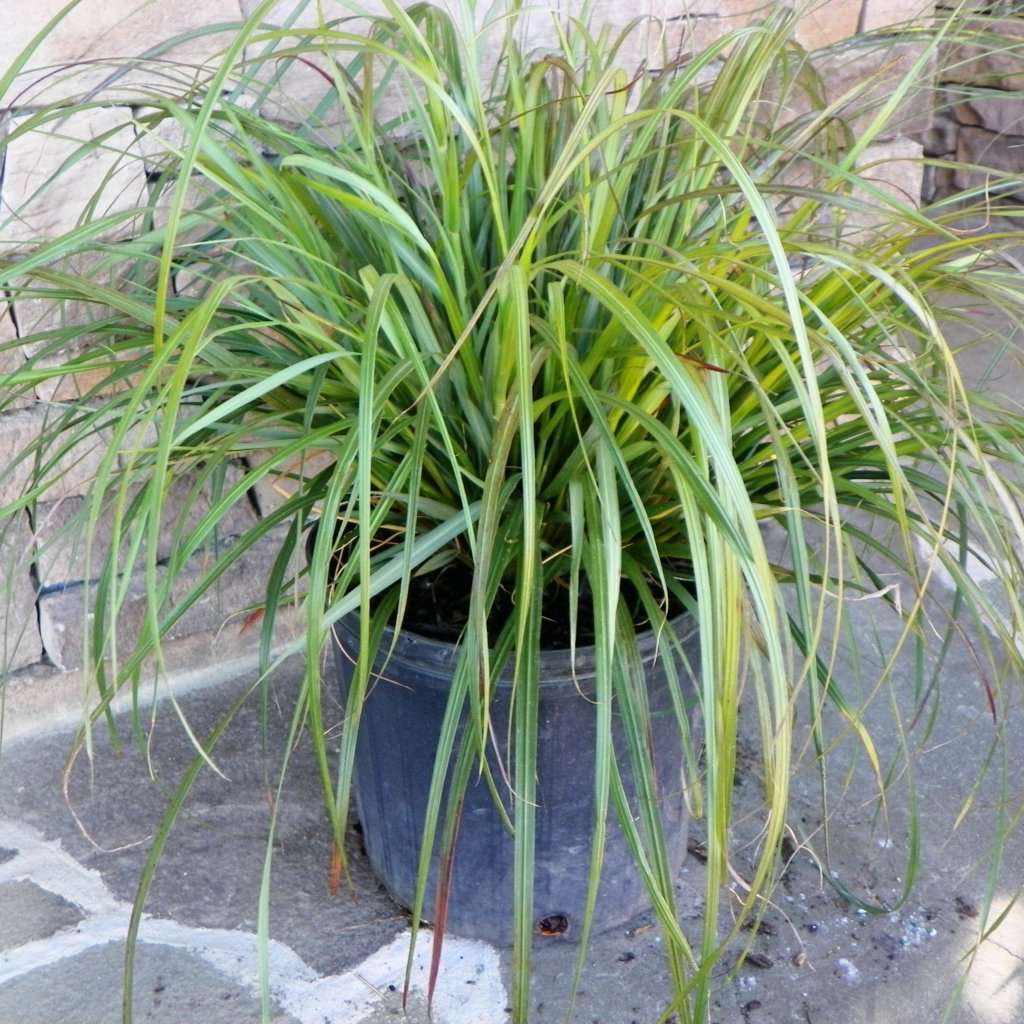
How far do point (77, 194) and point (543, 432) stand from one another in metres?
0.73

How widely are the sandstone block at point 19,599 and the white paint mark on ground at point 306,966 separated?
346 mm

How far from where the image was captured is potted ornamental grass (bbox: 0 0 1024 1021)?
0.89 metres

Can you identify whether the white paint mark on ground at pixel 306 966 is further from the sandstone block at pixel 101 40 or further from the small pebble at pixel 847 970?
the sandstone block at pixel 101 40

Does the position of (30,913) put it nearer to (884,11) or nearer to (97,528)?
(97,528)

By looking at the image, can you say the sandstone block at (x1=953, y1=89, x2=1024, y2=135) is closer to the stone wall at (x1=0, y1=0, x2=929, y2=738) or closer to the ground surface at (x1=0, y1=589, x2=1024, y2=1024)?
the stone wall at (x1=0, y1=0, x2=929, y2=738)

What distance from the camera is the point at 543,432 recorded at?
1.05 meters

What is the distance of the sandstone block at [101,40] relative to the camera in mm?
1371

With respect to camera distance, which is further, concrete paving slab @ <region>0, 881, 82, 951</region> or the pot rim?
concrete paving slab @ <region>0, 881, 82, 951</region>

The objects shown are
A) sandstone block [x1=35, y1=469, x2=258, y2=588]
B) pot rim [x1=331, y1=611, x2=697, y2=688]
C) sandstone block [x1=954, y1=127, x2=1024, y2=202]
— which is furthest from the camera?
sandstone block [x1=954, y1=127, x2=1024, y2=202]

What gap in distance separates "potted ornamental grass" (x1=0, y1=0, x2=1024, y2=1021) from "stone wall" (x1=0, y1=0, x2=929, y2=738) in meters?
0.09

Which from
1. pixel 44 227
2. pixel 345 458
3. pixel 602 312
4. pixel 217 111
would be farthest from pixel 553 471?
pixel 44 227

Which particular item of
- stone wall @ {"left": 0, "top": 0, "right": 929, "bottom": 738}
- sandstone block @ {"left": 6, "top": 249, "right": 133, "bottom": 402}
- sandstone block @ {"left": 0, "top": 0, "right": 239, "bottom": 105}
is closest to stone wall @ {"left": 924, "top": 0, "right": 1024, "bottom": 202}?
stone wall @ {"left": 0, "top": 0, "right": 929, "bottom": 738}

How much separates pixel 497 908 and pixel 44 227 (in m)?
0.90

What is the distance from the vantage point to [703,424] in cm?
84
